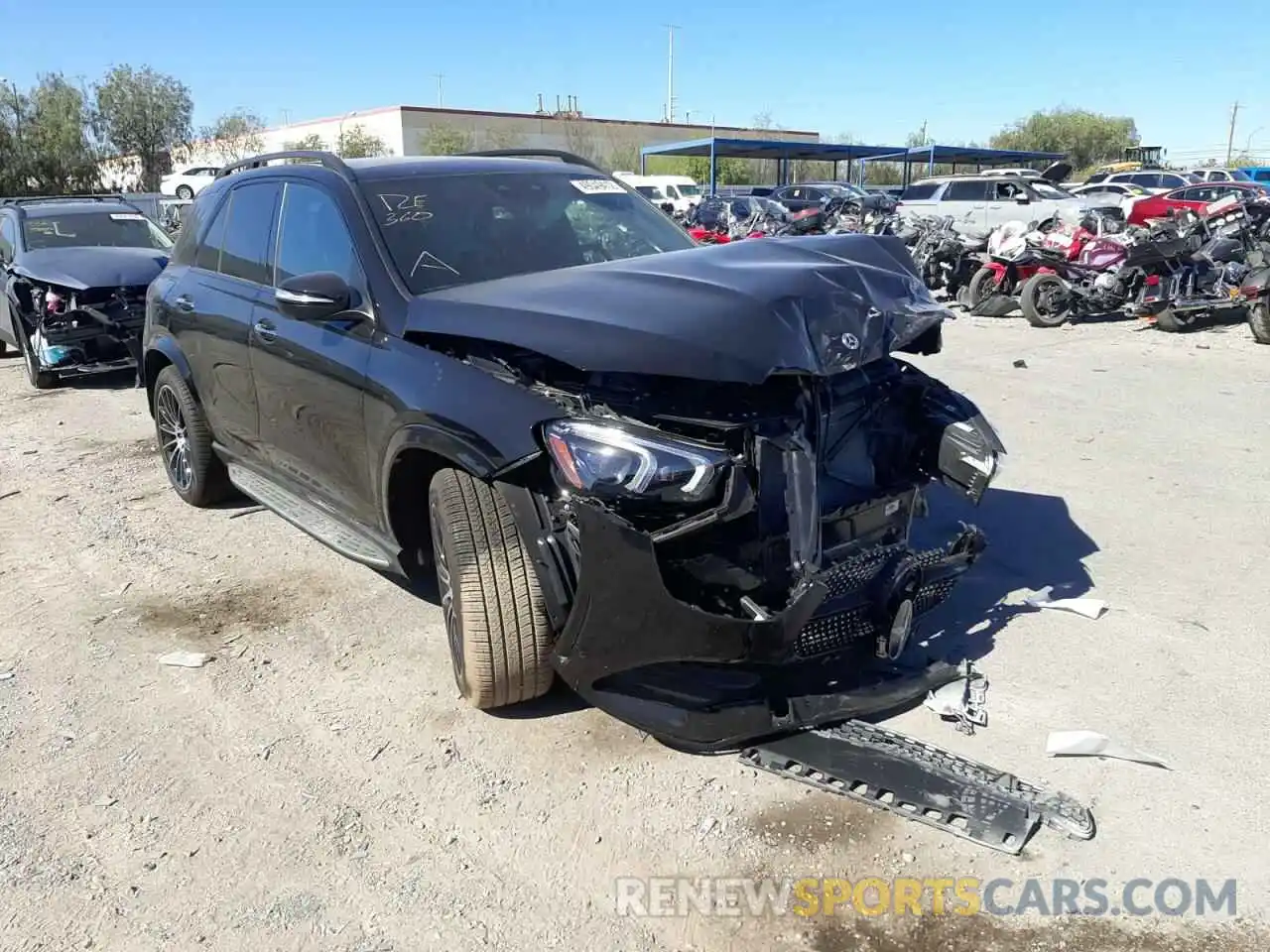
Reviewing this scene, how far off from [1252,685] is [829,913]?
6.55 ft

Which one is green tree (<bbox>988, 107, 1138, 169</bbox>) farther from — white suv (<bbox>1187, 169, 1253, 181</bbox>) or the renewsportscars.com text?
the renewsportscars.com text

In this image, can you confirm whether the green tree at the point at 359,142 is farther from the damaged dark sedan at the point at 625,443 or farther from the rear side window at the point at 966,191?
the damaged dark sedan at the point at 625,443

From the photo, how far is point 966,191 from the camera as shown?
2220 centimetres

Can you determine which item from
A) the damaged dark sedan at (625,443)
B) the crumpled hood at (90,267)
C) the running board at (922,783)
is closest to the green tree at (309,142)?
the crumpled hood at (90,267)

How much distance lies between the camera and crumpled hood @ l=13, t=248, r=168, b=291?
9.54 m

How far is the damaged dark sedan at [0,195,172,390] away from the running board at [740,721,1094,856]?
891cm

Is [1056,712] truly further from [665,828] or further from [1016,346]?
[1016,346]

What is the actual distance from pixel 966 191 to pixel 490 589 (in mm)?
21830

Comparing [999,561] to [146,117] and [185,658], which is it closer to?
[185,658]

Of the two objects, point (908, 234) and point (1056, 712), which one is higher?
point (908, 234)

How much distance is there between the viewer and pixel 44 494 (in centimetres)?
629

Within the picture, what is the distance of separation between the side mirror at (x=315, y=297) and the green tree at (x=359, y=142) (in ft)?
160

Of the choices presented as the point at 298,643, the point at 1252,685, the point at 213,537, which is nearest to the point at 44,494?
the point at 213,537

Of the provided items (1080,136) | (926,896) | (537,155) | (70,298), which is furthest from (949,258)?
(1080,136)
